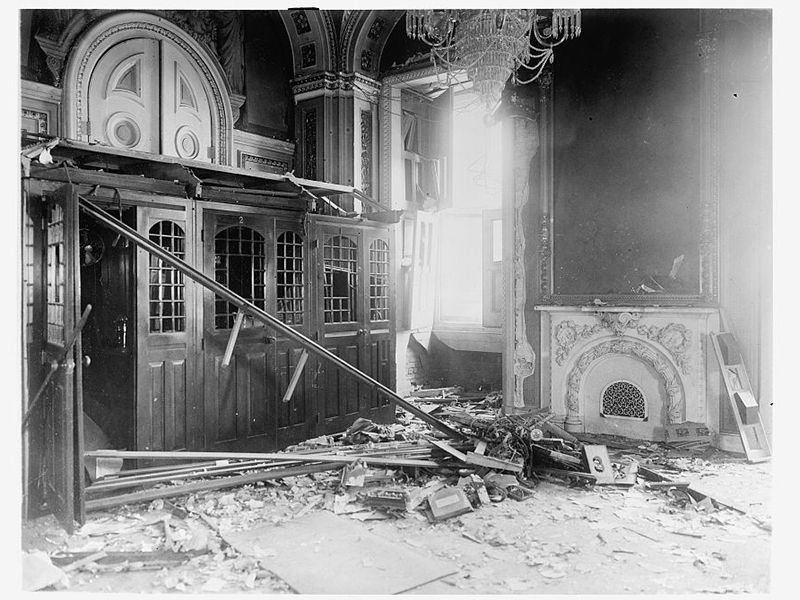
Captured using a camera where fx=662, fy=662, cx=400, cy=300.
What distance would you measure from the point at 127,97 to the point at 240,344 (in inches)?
104

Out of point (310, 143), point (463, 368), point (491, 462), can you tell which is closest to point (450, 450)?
point (491, 462)

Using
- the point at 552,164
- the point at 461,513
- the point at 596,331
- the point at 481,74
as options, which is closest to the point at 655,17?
the point at 552,164

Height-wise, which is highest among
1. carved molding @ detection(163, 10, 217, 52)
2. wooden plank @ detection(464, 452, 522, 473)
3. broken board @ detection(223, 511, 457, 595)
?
carved molding @ detection(163, 10, 217, 52)

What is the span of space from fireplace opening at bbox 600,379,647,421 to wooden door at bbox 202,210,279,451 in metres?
2.94

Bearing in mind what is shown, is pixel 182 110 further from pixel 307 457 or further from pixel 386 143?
A: pixel 307 457

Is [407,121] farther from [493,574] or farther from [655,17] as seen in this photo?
[493,574]

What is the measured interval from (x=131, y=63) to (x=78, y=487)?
13.4ft

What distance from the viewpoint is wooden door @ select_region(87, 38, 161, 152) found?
5883mm

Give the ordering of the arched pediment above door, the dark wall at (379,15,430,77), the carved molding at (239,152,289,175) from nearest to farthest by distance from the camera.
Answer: the arched pediment above door, the carved molding at (239,152,289,175), the dark wall at (379,15,430,77)

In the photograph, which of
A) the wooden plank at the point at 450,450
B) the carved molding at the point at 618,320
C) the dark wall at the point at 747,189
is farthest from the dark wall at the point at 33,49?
the dark wall at the point at 747,189

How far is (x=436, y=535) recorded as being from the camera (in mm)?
3678

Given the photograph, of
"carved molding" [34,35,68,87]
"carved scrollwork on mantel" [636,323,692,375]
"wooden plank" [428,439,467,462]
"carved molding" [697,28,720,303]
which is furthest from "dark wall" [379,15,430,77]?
"wooden plank" [428,439,467,462]

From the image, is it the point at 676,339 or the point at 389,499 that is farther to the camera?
the point at 676,339

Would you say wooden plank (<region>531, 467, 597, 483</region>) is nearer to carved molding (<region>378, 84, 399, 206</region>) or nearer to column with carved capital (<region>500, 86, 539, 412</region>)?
column with carved capital (<region>500, 86, 539, 412</region>)
